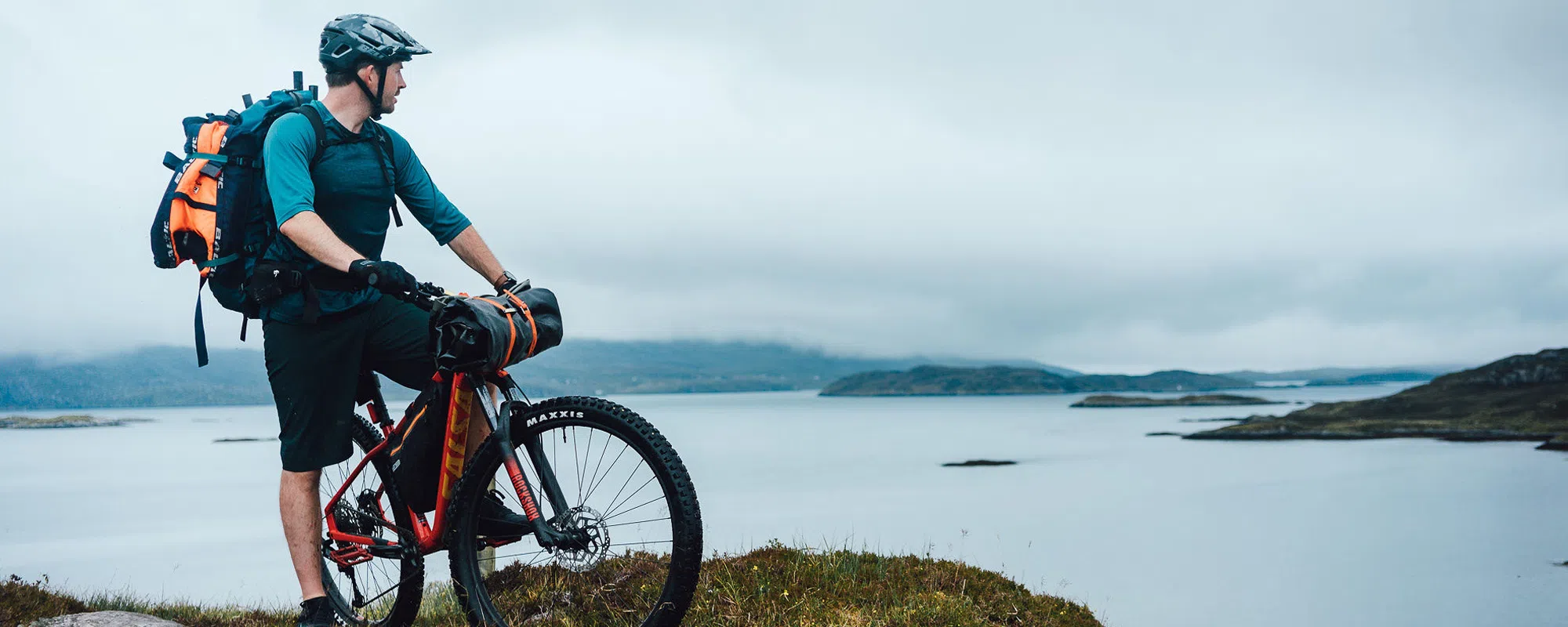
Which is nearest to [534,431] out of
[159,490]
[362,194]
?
[362,194]

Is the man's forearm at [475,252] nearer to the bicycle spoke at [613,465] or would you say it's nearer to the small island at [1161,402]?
the bicycle spoke at [613,465]

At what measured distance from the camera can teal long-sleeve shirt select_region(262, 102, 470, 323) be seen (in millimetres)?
3512

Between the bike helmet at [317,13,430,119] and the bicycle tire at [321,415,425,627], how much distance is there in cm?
174

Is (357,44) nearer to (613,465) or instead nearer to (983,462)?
(613,465)

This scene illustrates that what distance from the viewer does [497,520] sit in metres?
3.74

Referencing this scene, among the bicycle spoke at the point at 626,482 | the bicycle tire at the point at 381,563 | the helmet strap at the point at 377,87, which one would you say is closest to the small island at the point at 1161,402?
the bicycle tire at the point at 381,563

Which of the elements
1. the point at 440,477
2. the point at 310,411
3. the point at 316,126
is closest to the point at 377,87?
the point at 316,126

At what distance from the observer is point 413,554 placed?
162 inches

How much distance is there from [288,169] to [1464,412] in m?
101

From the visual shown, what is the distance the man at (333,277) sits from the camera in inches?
141

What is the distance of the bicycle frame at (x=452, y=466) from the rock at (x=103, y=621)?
138 centimetres

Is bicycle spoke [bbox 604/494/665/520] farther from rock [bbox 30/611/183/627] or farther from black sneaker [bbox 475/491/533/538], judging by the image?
rock [bbox 30/611/183/627]

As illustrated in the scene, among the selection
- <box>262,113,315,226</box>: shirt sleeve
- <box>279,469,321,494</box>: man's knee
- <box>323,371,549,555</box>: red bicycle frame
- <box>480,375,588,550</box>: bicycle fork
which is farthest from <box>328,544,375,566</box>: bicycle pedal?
<box>262,113,315,226</box>: shirt sleeve

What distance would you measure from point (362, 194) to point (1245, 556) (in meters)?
35.0
